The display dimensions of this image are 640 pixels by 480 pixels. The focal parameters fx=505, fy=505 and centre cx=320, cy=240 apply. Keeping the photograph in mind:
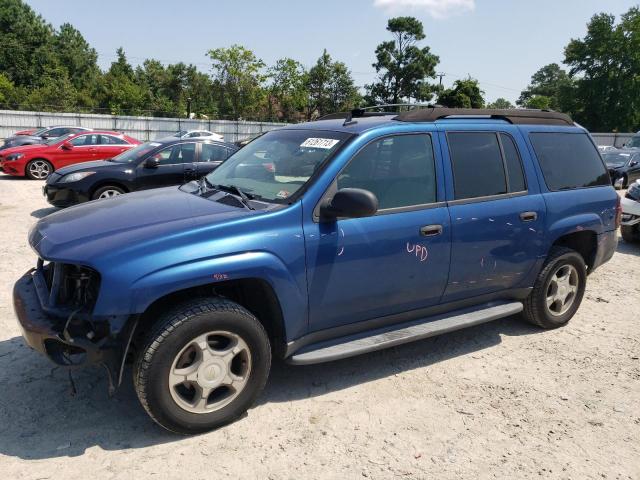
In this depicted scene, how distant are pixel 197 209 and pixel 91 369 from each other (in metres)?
1.52

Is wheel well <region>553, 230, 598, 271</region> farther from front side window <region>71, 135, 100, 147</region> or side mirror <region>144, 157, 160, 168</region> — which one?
front side window <region>71, 135, 100, 147</region>

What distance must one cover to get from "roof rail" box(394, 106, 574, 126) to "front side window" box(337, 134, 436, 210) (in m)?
0.19

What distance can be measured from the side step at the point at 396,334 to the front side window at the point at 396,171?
0.90m

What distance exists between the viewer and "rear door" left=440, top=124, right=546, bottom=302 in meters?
3.84

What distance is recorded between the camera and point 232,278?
2902 mm

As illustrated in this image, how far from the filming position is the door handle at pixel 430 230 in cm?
358

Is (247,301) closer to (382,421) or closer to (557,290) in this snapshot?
(382,421)

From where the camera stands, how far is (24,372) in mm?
3654

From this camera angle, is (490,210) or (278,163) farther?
(490,210)

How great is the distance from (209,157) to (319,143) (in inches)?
268

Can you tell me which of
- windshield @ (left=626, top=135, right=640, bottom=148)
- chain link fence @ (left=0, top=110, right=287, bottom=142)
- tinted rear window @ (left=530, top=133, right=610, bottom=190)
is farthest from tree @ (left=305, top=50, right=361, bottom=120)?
tinted rear window @ (left=530, top=133, right=610, bottom=190)

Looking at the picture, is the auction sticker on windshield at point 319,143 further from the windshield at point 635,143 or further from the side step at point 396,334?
the windshield at point 635,143

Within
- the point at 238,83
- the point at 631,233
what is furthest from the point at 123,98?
the point at 631,233

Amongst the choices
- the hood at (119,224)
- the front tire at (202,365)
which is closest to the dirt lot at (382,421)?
the front tire at (202,365)
